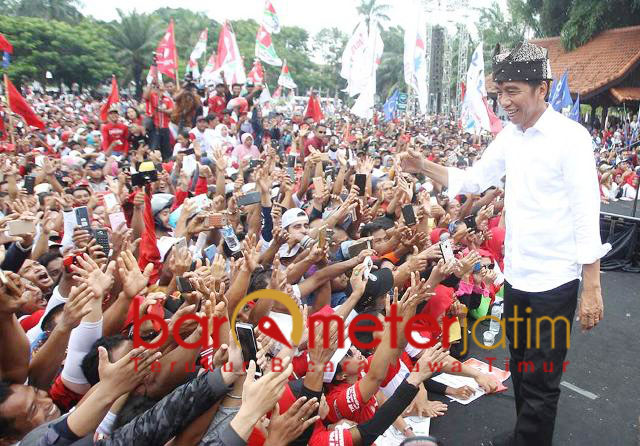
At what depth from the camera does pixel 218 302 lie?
253 cm

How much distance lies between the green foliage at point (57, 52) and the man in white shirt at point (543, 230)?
31.1 m

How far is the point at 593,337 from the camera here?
14.9ft

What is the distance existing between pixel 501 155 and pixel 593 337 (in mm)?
2825

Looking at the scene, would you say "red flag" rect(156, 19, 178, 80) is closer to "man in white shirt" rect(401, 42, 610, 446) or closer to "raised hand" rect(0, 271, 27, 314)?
"raised hand" rect(0, 271, 27, 314)

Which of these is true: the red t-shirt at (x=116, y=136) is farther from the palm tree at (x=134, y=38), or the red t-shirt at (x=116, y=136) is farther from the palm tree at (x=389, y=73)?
the palm tree at (x=389, y=73)

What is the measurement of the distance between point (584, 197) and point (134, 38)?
3947 centimetres

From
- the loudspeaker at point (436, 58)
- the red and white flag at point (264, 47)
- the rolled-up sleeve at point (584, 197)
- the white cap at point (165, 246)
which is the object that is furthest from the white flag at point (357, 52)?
the loudspeaker at point (436, 58)

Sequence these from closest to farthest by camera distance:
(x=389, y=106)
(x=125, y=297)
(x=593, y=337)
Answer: (x=125, y=297) < (x=593, y=337) < (x=389, y=106)

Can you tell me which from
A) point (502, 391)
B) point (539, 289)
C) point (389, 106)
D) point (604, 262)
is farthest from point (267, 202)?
point (389, 106)

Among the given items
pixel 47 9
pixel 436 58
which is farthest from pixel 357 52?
pixel 47 9

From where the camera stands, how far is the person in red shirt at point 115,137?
28.6 ft

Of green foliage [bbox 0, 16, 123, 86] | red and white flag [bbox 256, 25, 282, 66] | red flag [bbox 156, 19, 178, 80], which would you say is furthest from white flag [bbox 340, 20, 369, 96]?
green foliage [bbox 0, 16, 123, 86]

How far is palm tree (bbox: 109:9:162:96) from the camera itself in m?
36.0

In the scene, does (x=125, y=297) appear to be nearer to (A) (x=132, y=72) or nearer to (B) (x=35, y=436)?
(B) (x=35, y=436)
